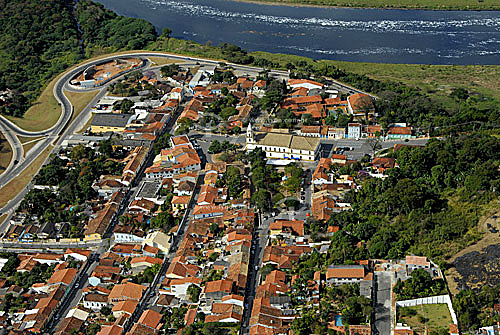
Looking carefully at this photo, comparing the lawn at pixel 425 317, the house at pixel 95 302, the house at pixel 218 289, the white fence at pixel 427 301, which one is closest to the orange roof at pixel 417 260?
the white fence at pixel 427 301

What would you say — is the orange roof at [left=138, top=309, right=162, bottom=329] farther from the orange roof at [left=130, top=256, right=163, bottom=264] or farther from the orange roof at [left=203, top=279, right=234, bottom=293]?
the orange roof at [left=130, top=256, right=163, bottom=264]

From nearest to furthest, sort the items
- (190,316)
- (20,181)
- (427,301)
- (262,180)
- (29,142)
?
(427,301), (190,316), (262,180), (20,181), (29,142)

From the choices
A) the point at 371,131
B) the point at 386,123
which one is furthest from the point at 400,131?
the point at 371,131

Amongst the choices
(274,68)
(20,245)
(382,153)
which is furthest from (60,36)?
(382,153)

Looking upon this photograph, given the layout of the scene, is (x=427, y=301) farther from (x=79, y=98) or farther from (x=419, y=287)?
(x=79, y=98)

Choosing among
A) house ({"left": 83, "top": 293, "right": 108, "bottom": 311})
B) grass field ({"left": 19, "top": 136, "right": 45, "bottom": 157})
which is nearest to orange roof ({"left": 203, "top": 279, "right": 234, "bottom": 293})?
house ({"left": 83, "top": 293, "right": 108, "bottom": 311})

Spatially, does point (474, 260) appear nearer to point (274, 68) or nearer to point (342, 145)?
point (342, 145)
